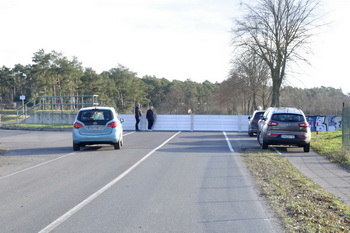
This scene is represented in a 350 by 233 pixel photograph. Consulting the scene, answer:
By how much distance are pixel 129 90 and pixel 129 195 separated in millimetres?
62348

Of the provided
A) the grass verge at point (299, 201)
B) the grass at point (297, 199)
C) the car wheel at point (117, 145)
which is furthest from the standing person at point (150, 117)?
the grass verge at point (299, 201)

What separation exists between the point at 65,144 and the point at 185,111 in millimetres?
61100

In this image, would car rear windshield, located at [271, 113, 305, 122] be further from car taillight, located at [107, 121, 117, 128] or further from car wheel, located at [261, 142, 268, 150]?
car taillight, located at [107, 121, 117, 128]

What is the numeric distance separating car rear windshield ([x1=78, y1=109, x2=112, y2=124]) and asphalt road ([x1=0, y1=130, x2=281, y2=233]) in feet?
6.48

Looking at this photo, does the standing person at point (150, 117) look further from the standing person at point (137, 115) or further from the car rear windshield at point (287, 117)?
the car rear windshield at point (287, 117)

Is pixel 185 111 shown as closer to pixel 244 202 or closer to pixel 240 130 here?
pixel 240 130

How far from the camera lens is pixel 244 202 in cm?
865

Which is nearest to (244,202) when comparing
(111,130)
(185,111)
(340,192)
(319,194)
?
(319,194)

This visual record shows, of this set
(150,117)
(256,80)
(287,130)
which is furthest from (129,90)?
(287,130)

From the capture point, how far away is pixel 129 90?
7100cm

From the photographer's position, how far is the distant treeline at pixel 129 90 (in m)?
60.7

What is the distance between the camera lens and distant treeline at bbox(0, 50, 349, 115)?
6065 cm

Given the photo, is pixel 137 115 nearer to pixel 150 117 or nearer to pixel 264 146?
pixel 150 117

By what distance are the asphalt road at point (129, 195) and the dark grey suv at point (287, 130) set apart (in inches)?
97.7
